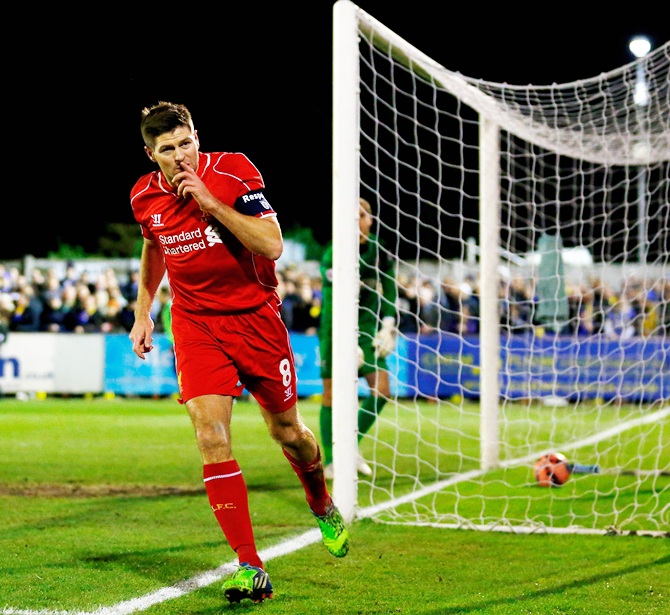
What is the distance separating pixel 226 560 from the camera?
5336mm

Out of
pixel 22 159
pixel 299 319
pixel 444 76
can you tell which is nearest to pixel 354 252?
pixel 444 76

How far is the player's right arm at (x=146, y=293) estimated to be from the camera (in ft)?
16.4

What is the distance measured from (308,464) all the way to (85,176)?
95.0ft

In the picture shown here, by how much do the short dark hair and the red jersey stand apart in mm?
273

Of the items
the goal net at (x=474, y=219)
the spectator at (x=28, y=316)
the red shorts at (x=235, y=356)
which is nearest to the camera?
the red shorts at (x=235, y=356)

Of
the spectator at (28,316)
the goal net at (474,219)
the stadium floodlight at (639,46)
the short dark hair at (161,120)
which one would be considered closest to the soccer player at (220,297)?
the short dark hair at (161,120)

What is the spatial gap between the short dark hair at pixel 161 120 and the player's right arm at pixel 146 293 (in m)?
0.67

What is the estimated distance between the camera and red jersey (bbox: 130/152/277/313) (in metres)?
4.61

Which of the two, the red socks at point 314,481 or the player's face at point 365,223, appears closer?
the red socks at point 314,481

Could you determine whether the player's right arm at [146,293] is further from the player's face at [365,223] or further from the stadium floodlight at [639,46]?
the stadium floodlight at [639,46]

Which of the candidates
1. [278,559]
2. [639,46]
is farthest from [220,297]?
[639,46]

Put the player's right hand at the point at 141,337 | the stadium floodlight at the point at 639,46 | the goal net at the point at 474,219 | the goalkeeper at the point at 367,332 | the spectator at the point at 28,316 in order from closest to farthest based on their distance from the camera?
the player's right hand at the point at 141,337 < the goal net at the point at 474,219 < the goalkeeper at the point at 367,332 < the stadium floodlight at the point at 639,46 < the spectator at the point at 28,316

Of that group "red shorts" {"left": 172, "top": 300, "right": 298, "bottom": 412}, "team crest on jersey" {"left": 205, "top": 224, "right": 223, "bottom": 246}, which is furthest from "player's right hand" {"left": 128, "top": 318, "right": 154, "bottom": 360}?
"team crest on jersey" {"left": 205, "top": 224, "right": 223, "bottom": 246}

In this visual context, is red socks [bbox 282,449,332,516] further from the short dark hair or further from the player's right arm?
the short dark hair
